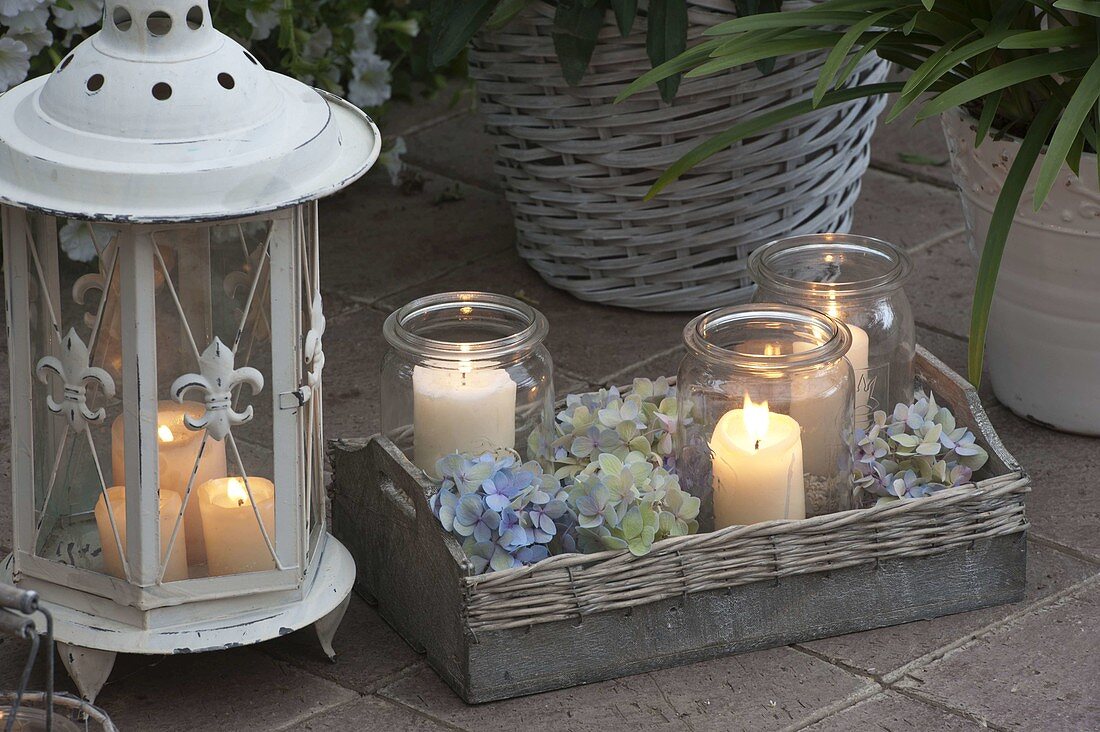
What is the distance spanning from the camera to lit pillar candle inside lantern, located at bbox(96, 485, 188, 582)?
5.10 feet

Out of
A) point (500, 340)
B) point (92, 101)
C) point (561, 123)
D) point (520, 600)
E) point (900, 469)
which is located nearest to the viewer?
point (92, 101)

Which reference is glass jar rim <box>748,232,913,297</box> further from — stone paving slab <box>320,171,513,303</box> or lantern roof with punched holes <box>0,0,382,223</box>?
stone paving slab <box>320,171,513,303</box>

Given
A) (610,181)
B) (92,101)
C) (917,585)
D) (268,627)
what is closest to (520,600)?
(268,627)

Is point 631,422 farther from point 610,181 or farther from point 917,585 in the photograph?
point 610,181

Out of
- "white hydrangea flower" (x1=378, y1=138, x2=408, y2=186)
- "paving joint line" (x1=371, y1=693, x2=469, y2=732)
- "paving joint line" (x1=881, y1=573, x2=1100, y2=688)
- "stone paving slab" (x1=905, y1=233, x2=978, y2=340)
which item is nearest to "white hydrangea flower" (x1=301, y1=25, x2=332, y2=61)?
"white hydrangea flower" (x1=378, y1=138, x2=408, y2=186)

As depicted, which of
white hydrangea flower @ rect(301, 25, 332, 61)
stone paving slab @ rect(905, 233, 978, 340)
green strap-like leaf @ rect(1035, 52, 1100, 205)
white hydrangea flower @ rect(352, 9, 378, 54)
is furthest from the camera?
white hydrangea flower @ rect(352, 9, 378, 54)

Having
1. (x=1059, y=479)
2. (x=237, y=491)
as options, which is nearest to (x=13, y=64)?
(x=237, y=491)

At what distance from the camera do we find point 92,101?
4.59 ft

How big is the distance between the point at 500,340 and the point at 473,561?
0.26 metres

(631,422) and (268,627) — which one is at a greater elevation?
(631,422)

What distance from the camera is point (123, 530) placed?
1.56 meters

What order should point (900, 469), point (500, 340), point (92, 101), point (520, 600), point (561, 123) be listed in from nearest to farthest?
point (92, 101), point (520, 600), point (500, 340), point (900, 469), point (561, 123)

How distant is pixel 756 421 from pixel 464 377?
337mm

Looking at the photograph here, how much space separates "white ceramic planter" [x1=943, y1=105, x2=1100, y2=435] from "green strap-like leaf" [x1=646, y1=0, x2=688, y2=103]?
410 mm
